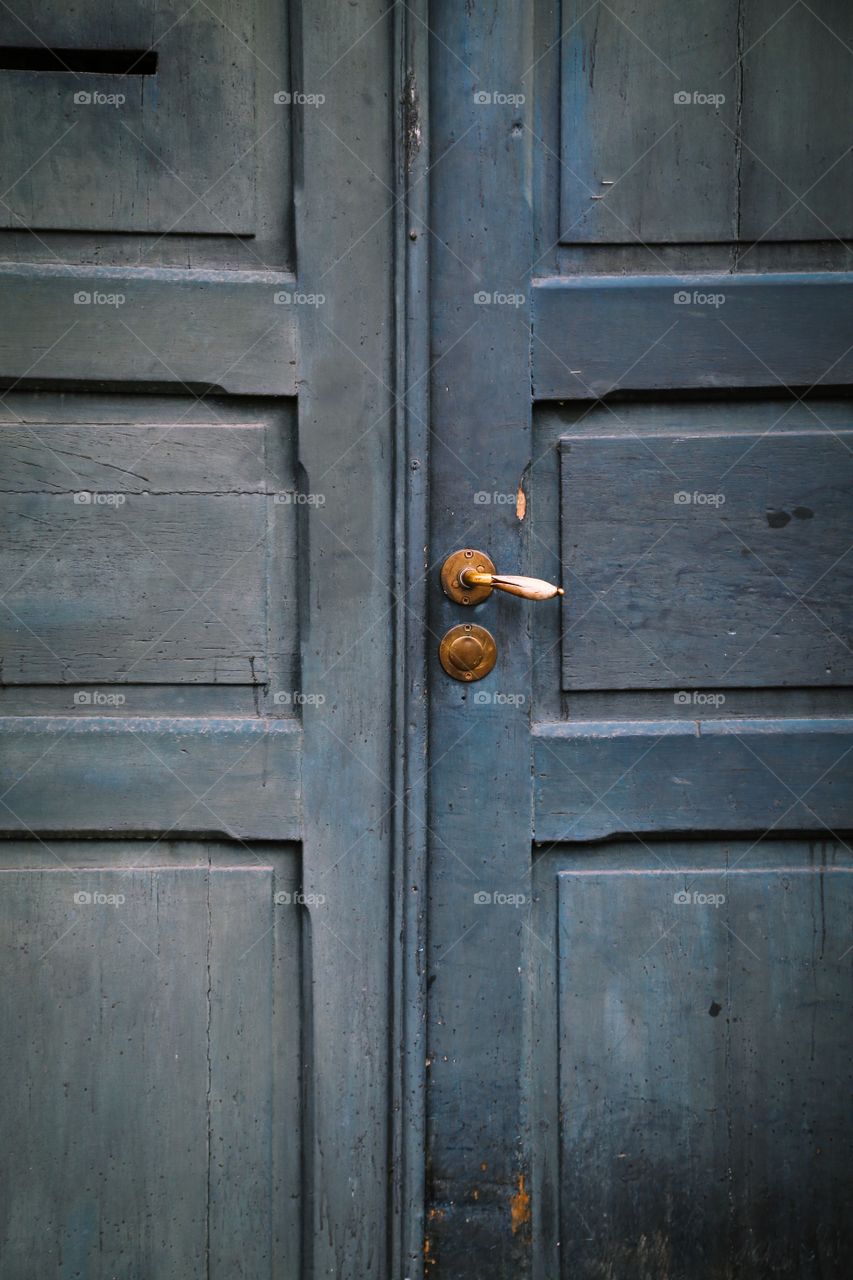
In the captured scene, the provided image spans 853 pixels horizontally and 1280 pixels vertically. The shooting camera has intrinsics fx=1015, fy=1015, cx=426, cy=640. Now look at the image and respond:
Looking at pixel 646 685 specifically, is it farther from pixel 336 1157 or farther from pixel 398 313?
pixel 336 1157

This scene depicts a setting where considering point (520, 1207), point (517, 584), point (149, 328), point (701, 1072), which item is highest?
point (149, 328)

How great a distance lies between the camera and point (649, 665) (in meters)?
1.35

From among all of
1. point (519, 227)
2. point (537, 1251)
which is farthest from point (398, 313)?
point (537, 1251)

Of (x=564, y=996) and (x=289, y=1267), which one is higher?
(x=564, y=996)

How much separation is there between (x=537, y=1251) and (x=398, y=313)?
1.25 meters

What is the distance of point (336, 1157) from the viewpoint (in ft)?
4.34

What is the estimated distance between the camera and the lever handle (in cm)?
124

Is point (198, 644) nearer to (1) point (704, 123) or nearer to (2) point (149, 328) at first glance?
(2) point (149, 328)

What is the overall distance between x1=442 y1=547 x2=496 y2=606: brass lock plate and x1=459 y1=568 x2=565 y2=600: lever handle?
0.02 m

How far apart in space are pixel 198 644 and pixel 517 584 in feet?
1.39

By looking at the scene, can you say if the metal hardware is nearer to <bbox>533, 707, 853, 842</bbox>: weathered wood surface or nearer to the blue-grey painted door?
the blue-grey painted door

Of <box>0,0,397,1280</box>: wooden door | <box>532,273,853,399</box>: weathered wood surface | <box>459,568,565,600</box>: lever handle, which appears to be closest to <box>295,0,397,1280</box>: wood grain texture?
<box>0,0,397,1280</box>: wooden door

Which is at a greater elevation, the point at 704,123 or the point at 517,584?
the point at 704,123

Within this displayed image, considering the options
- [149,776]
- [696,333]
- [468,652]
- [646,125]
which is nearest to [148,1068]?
[149,776]
